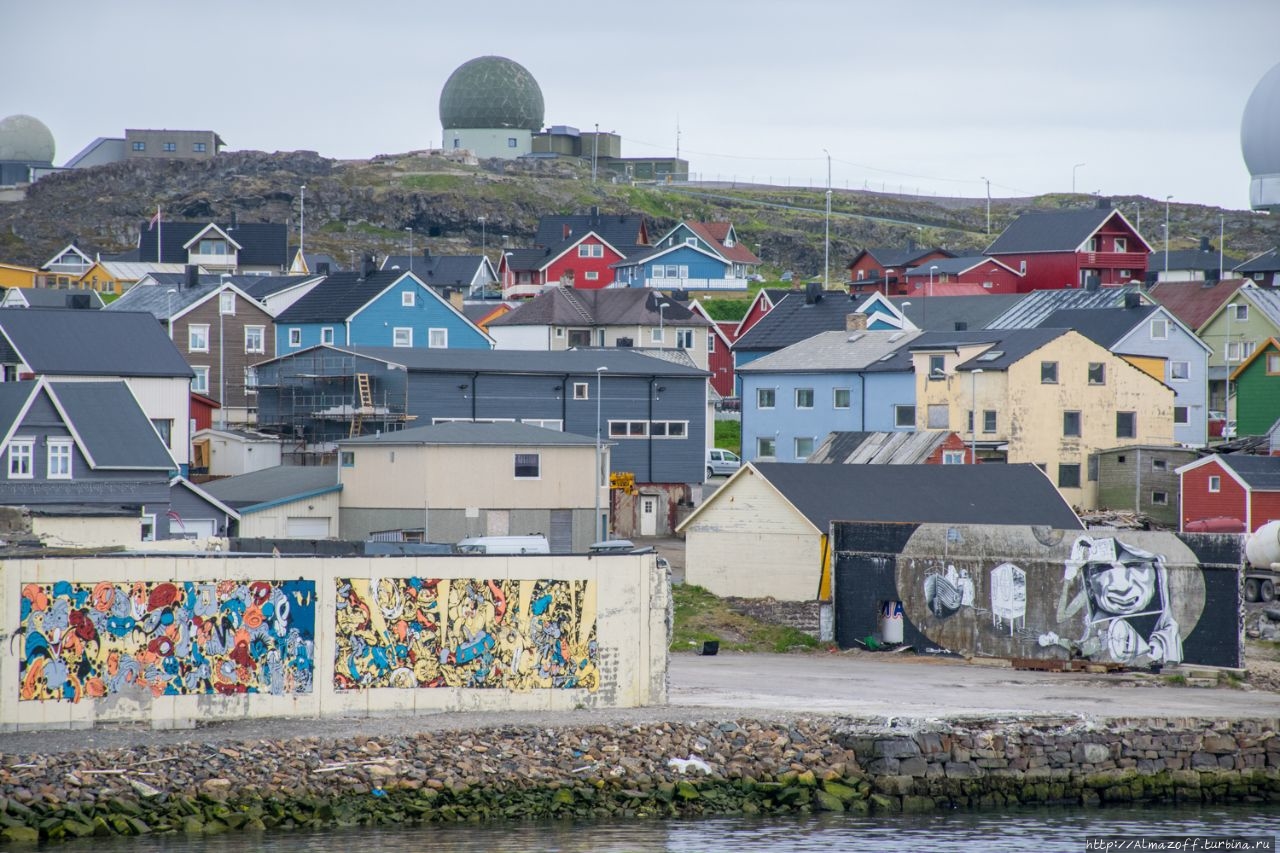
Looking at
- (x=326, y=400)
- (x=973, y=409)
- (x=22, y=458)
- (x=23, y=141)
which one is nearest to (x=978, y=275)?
(x=973, y=409)

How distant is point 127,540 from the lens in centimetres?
3700

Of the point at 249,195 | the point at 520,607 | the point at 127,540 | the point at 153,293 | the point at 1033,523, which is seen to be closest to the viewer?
the point at 520,607

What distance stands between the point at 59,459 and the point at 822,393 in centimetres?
3179

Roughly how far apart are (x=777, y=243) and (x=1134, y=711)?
4047 inches

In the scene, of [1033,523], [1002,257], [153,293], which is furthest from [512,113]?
[1033,523]

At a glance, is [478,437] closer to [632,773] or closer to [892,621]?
[892,621]

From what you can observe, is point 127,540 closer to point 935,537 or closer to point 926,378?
point 935,537

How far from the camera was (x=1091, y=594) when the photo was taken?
3606 centimetres

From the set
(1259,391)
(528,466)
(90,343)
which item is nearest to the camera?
(528,466)

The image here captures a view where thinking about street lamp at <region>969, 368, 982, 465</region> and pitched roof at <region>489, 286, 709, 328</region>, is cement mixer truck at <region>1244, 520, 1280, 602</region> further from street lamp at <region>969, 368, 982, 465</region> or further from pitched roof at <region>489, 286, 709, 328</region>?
pitched roof at <region>489, 286, 709, 328</region>

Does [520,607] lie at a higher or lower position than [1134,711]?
higher

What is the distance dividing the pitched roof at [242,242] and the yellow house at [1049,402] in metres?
55.9

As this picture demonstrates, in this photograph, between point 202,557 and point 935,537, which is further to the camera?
point 935,537

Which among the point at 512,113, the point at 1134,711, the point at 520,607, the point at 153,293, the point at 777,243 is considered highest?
the point at 512,113
